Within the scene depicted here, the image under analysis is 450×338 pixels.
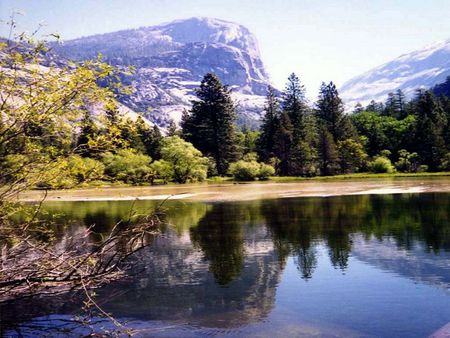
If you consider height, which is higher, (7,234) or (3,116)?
(3,116)

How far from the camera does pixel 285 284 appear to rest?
17.0 m

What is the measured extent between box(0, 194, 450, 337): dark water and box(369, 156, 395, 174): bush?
62.8m

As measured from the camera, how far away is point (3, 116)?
33.4ft

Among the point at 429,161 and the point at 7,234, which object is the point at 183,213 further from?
the point at 429,161

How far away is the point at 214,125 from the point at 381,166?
34.1 m

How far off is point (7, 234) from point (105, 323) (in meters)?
4.19

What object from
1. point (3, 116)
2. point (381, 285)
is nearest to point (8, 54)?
point (3, 116)

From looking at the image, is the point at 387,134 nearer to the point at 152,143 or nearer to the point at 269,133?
the point at 269,133

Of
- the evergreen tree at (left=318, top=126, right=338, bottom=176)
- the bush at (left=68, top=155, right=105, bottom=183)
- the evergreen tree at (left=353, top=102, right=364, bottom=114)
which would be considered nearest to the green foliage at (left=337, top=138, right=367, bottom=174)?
the evergreen tree at (left=318, top=126, right=338, bottom=176)

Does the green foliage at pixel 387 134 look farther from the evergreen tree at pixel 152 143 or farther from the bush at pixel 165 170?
the evergreen tree at pixel 152 143

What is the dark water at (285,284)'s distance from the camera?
1293 cm

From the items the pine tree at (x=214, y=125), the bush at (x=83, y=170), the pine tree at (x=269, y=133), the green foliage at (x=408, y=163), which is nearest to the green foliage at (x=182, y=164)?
the pine tree at (x=214, y=125)

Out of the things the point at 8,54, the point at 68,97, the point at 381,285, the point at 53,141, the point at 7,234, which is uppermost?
the point at 8,54

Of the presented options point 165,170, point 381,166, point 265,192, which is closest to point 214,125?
point 165,170
